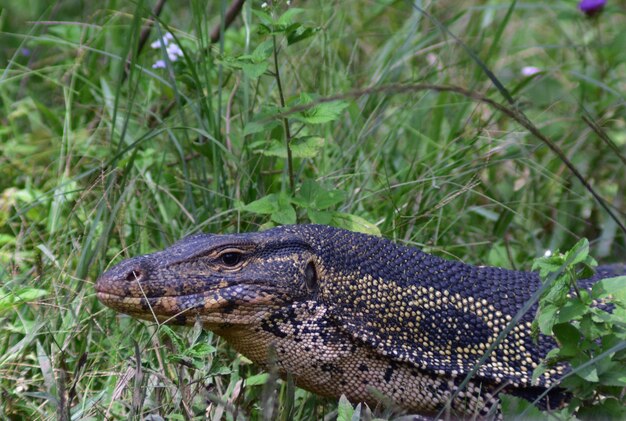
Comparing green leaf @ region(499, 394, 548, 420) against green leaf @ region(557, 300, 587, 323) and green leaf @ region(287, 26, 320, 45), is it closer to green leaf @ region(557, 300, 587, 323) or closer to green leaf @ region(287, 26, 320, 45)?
green leaf @ region(557, 300, 587, 323)

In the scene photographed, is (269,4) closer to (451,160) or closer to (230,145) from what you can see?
(230,145)

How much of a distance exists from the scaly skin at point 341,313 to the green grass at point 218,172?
180mm

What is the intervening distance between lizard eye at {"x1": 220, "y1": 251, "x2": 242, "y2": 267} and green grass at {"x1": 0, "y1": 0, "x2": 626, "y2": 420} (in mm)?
335

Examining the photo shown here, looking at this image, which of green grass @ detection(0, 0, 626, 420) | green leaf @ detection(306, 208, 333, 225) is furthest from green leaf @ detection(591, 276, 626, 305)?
green leaf @ detection(306, 208, 333, 225)

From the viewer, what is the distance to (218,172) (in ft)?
16.6

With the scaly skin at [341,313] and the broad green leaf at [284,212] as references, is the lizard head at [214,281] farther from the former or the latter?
the broad green leaf at [284,212]

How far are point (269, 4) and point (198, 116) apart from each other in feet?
2.69

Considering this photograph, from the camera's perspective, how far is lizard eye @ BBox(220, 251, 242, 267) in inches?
146

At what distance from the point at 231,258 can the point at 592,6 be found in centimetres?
406

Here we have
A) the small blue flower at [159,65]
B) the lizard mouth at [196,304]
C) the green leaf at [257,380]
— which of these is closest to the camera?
the lizard mouth at [196,304]

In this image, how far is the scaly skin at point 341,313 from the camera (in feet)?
11.9

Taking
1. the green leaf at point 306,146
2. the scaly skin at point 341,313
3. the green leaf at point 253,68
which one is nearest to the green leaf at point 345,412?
the scaly skin at point 341,313

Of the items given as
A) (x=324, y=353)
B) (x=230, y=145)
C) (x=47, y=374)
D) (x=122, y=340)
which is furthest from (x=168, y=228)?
(x=324, y=353)

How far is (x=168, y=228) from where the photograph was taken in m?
5.15
